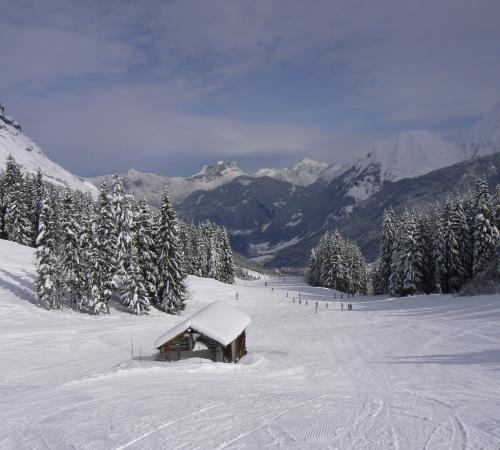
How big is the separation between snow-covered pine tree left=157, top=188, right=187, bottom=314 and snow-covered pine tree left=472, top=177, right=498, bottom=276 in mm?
37115

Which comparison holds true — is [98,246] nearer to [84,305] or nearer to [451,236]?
[84,305]

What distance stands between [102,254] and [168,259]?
757cm

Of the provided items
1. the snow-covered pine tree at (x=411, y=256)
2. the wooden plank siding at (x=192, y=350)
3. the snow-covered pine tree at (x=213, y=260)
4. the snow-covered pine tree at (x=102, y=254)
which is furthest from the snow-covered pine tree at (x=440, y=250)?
the snow-covered pine tree at (x=213, y=260)

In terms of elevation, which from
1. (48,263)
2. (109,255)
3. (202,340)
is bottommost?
(202,340)

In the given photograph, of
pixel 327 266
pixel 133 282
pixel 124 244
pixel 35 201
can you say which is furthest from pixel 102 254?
pixel 327 266

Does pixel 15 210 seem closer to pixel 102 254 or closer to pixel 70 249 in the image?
pixel 70 249

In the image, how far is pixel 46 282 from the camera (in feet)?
138

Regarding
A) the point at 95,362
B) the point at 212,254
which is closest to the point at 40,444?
the point at 95,362

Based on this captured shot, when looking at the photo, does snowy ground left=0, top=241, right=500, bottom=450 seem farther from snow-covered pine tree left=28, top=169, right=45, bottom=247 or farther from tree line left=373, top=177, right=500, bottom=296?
snow-covered pine tree left=28, top=169, right=45, bottom=247

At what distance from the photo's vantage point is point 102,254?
44906mm

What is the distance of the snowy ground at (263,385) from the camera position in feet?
39.7

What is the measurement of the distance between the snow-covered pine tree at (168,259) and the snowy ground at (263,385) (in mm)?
5936

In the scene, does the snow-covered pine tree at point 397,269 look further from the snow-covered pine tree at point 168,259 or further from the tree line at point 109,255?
the snow-covered pine tree at point 168,259

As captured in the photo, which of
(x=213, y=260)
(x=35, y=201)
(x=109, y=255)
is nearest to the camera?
(x=109, y=255)
